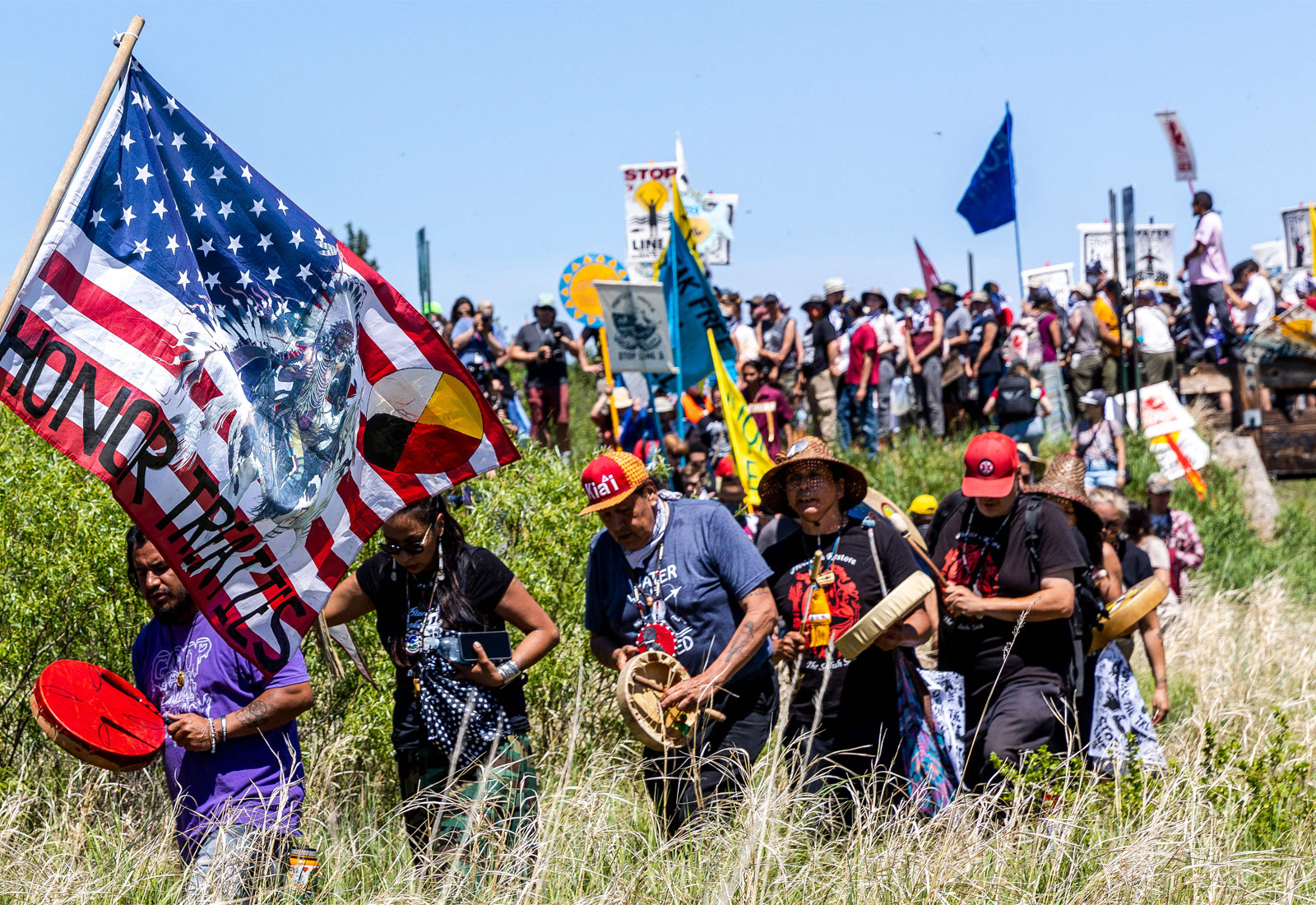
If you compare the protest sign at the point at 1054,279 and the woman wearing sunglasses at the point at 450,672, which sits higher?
the protest sign at the point at 1054,279

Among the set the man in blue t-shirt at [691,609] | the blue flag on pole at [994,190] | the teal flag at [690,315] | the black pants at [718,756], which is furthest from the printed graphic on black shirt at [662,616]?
the blue flag on pole at [994,190]

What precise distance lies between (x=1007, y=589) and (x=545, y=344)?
930cm

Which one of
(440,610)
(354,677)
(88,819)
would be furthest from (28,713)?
(440,610)

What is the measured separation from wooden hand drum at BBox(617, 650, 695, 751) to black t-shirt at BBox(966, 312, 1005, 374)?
11309 millimetres

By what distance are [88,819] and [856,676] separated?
3098 mm

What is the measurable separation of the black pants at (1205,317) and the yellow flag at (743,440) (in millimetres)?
9982

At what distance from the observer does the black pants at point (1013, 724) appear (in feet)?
18.5

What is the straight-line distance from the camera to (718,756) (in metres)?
5.11

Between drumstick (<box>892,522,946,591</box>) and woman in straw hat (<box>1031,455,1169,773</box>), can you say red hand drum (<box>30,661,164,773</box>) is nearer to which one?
drumstick (<box>892,522,946,591</box>)

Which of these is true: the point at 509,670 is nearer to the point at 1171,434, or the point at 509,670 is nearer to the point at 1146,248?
the point at 1171,434

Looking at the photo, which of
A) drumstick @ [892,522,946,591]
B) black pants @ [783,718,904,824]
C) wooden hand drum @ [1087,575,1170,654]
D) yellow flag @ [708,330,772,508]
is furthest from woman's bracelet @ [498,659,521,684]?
yellow flag @ [708,330,772,508]

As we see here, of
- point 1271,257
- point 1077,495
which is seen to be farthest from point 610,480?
point 1271,257

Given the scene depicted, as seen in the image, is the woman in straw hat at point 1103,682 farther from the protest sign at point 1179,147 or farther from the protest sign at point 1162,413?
the protest sign at point 1179,147

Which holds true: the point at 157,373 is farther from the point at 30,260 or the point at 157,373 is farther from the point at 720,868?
the point at 720,868
